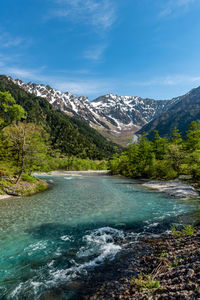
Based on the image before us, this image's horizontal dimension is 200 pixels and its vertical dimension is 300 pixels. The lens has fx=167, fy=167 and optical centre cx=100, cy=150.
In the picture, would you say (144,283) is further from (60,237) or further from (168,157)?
(168,157)

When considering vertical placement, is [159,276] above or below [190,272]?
below

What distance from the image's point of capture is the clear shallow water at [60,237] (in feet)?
24.0

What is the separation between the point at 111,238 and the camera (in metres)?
11.4

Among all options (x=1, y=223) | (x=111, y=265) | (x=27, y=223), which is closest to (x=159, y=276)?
(x=111, y=265)

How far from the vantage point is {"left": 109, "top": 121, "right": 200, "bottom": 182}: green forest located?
140 feet

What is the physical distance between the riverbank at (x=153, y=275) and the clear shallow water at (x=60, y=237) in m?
1.04

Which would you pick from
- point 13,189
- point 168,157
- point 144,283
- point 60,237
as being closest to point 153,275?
point 144,283

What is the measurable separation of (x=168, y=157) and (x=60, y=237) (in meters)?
44.5

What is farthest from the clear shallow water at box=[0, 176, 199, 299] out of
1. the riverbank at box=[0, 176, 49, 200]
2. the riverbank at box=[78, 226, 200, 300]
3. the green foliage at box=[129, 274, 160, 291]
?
the riverbank at box=[0, 176, 49, 200]

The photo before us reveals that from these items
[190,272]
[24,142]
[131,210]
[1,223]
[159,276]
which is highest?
[24,142]

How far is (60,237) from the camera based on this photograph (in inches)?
464

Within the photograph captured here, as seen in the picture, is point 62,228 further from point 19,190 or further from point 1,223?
point 19,190

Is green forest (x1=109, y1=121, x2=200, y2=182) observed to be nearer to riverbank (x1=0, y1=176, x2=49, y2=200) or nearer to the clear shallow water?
the clear shallow water

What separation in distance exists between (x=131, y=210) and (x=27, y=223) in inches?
427
